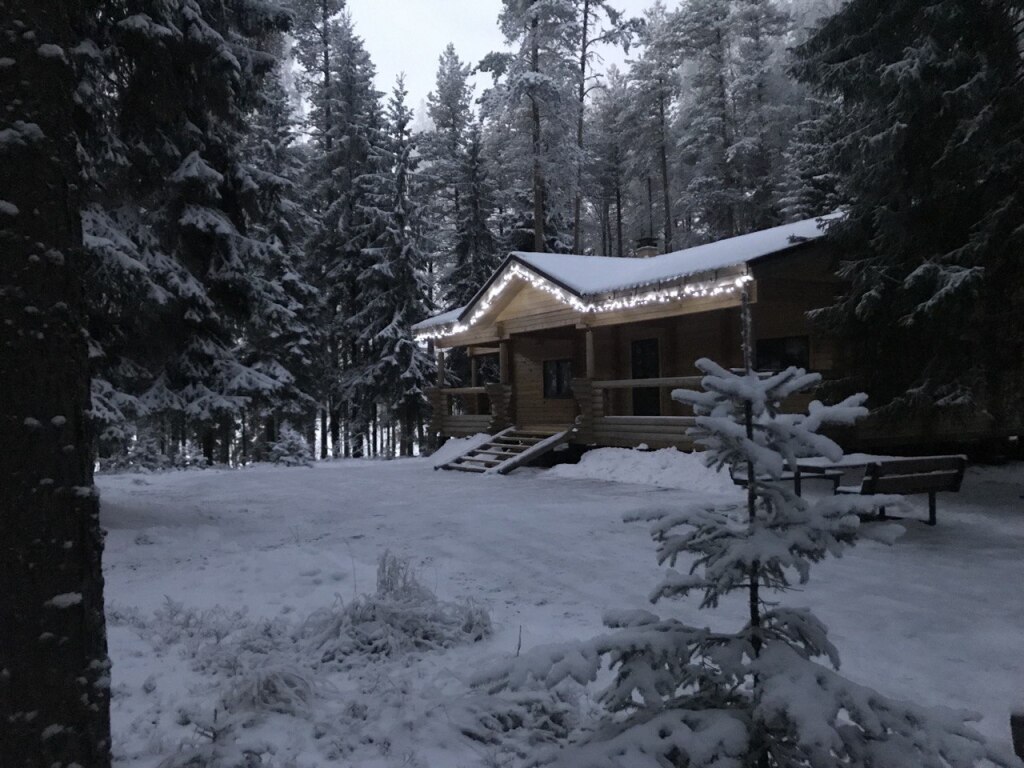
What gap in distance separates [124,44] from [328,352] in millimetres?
22029

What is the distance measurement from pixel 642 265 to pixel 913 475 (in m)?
11.4

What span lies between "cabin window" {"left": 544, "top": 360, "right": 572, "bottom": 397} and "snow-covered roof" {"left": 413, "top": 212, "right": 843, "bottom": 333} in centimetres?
335

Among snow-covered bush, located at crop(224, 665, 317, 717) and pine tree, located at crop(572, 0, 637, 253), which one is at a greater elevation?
pine tree, located at crop(572, 0, 637, 253)

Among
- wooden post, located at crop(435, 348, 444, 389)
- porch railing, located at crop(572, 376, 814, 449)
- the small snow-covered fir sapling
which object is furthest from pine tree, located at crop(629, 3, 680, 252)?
the small snow-covered fir sapling

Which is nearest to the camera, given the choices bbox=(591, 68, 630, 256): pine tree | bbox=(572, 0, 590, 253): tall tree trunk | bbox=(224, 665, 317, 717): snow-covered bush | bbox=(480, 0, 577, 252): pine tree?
bbox=(224, 665, 317, 717): snow-covered bush

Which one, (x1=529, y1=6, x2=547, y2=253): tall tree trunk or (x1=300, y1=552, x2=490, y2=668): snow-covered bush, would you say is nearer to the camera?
(x1=300, y1=552, x2=490, y2=668): snow-covered bush

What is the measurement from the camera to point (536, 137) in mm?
28828

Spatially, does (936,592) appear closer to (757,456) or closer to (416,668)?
(416,668)

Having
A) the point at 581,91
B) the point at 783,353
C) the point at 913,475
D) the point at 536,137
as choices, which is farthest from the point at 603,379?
the point at 581,91

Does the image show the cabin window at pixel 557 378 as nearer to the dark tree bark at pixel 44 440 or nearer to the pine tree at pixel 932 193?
the pine tree at pixel 932 193

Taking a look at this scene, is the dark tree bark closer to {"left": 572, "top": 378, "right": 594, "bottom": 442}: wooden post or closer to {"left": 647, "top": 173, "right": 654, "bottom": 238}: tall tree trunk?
{"left": 572, "top": 378, "right": 594, "bottom": 442}: wooden post

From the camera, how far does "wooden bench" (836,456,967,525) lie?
25.4 feet

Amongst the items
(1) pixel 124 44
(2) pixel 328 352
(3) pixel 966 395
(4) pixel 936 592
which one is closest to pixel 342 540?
(4) pixel 936 592

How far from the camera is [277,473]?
17078mm
